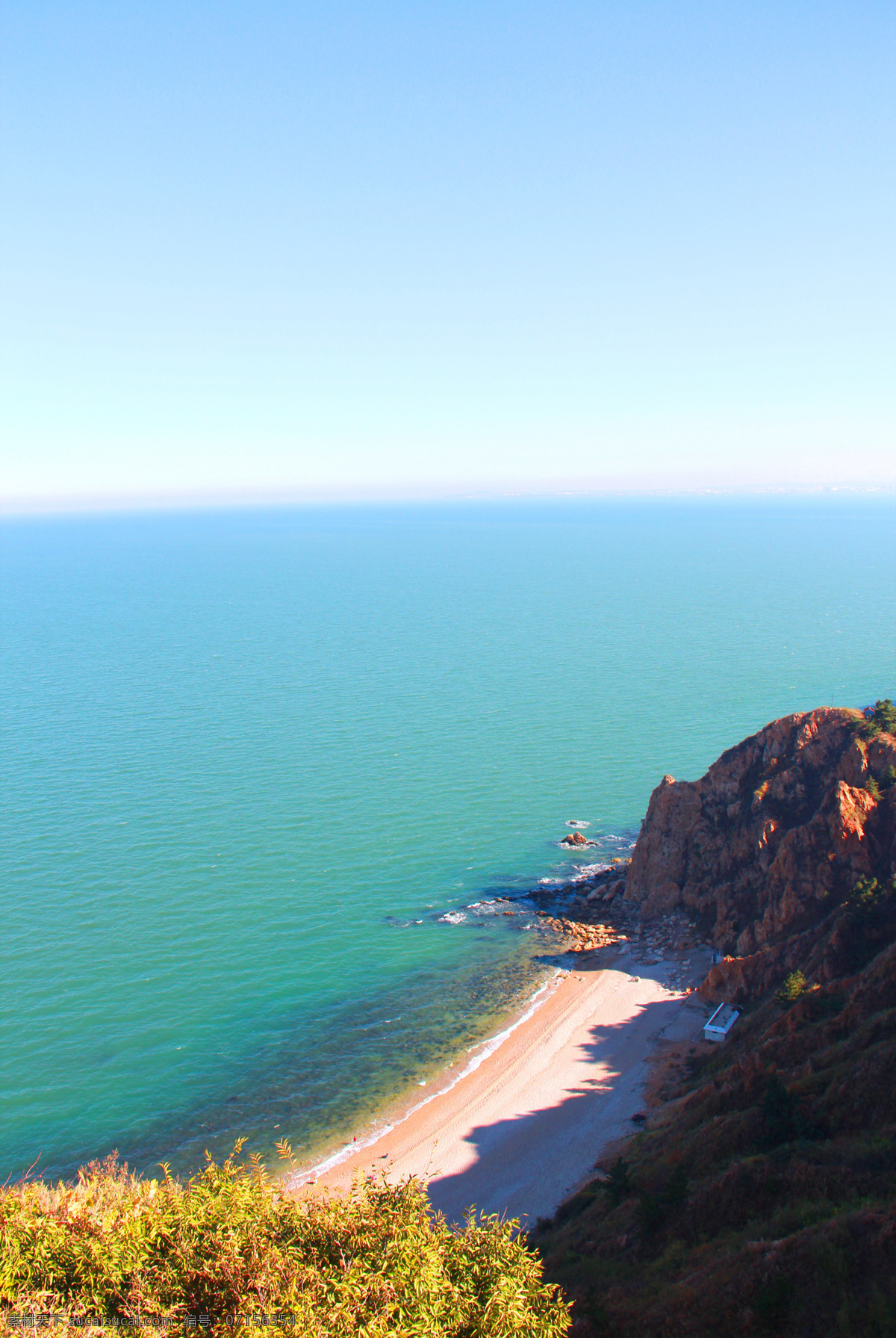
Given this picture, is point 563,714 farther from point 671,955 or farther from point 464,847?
point 671,955

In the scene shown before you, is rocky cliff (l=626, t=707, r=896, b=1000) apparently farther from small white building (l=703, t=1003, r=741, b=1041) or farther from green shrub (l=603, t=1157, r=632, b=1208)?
green shrub (l=603, t=1157, r=632, b=1208)

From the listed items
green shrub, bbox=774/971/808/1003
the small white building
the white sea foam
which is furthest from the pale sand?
green shrub, bbox=774/971/808/1003

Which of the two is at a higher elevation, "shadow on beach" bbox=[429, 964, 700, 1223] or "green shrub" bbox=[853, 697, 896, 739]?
"green shrub" bbox=[853, 697, 896, 739]

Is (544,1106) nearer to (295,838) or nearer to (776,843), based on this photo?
(776,843)

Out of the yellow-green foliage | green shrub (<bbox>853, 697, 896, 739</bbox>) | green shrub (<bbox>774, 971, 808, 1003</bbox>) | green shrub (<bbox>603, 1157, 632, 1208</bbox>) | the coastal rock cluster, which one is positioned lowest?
the coastal rock cluster

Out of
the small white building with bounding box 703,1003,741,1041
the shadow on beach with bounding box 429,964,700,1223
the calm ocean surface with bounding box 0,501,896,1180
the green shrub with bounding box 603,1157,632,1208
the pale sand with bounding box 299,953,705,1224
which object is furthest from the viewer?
the calm ocean surface with bounding box 0,501,896,1180

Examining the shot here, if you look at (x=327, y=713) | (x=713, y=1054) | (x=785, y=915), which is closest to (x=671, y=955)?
(x=785, y=915)

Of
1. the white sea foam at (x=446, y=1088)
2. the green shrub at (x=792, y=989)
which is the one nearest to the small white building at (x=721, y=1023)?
the green shrub at (x=792, y=989)
